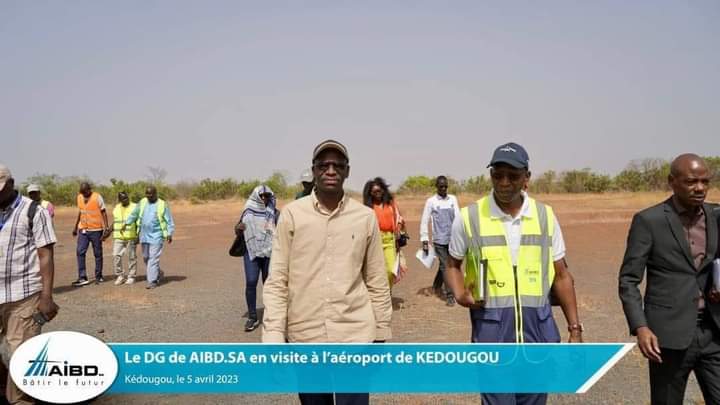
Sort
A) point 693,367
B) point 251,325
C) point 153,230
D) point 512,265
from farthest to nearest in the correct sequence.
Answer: point 153,230 < point 251,325 < point 693,367 < point 512,265

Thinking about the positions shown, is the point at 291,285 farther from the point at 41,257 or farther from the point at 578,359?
the point at 41,257

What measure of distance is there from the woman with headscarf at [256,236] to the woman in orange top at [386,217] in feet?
4.49

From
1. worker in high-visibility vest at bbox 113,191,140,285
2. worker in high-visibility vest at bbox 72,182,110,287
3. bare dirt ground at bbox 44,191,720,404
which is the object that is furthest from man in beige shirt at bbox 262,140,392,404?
worker in high-visibility vest at bbox 72,182,110,287

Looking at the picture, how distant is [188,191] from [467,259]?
5556 centimetres

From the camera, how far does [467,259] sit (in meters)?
2.86

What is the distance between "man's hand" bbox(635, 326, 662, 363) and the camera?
9.49 feet

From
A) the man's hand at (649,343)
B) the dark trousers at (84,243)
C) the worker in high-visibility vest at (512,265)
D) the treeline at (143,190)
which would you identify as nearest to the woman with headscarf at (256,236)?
the worker in high-visibility vest at (512,265)

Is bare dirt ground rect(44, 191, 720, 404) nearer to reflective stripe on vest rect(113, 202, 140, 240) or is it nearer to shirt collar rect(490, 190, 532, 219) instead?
reflective stripe on vest rect(113, 202, 140, 240)

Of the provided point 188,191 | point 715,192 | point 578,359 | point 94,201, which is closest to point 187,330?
point 94,201

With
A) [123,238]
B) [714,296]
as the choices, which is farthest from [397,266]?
[123,238]

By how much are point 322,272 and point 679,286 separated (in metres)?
1.97

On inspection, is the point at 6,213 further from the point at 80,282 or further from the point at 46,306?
the point at 80,282

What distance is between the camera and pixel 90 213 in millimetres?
10164

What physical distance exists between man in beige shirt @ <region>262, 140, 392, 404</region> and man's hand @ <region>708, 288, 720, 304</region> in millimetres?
1781
